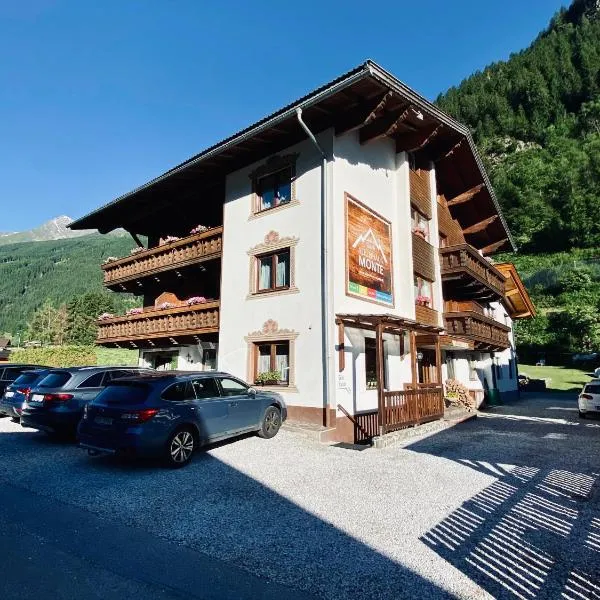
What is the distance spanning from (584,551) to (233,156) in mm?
14940

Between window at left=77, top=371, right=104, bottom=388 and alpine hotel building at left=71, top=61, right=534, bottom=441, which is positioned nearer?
window at left=77, top=371, right=104, bottom=388

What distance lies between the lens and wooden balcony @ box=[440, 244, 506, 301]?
18391 millimetres

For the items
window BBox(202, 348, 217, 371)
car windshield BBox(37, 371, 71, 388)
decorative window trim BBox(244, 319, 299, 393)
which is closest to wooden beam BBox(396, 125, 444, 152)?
decorative window trim BBox(244, 319, 299, 393)

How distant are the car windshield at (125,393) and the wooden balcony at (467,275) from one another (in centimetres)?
1470

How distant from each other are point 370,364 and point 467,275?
7.83 meters

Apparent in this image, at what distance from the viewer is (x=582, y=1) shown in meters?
134

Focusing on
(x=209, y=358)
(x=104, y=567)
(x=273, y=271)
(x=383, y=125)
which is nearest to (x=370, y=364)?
(x=273, y=271)

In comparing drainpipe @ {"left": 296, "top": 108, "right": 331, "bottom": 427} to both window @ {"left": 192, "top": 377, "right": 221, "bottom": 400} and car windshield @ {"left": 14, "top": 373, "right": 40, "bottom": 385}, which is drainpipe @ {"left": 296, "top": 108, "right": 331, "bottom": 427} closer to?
window @ {"left": 192, "top": 377, "right": 221, "bottom": 400}

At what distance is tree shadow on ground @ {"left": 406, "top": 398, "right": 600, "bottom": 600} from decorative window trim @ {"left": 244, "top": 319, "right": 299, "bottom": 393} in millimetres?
4155

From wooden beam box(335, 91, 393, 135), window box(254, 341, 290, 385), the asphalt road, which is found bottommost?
the asphalt road

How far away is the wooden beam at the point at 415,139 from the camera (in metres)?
16.7

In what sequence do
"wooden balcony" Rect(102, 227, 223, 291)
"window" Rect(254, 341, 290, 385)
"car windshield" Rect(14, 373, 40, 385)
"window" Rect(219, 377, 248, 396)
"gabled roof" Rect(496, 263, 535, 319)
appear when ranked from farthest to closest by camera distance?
"gabled roof" Rect(496, 263, 535, 319)
"wooden balcony" Rect(102, 227, 223, 291)
"window" Rect(254, 341, 290, 385)
"car windshield" Rect(14, 373, 40, 385)
"window" Rect(219, 377, 248, 396)

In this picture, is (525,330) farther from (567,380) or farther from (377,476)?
(377,476)

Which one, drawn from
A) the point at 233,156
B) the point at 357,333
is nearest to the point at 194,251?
the point at 233,156
